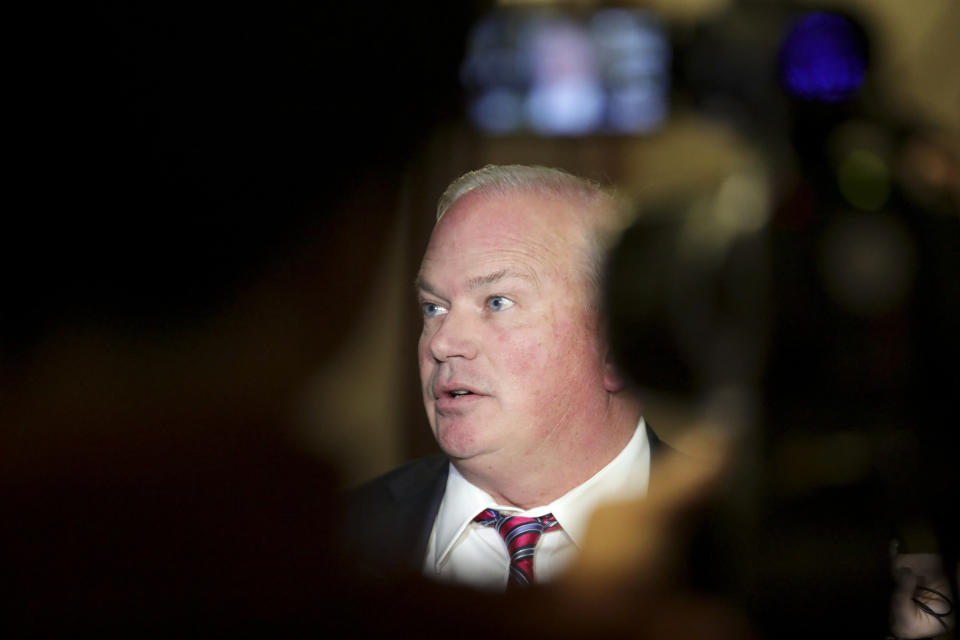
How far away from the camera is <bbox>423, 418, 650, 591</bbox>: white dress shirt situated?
97 centimetres

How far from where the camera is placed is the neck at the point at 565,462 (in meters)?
0.97

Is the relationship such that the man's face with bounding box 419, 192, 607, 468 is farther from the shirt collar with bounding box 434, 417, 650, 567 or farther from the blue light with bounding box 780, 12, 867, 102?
the blue light with bounding box 780, 12, 867, 102

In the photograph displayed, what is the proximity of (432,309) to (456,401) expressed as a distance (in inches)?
3.6

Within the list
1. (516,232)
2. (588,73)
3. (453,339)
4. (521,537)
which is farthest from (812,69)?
(521,537)

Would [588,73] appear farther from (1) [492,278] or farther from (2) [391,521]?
(2) [391,521]

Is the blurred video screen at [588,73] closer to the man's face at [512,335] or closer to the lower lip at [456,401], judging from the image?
the man's face at [512,335]

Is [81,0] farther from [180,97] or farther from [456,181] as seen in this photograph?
[456,181]

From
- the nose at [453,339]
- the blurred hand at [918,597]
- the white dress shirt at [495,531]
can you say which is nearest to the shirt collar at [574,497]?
the white dress shirt at [495,531]

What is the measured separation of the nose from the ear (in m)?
0.12

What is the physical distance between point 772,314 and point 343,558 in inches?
18.9

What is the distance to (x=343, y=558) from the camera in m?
1.03

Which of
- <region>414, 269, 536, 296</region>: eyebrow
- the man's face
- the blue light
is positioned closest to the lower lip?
Result: the man's face

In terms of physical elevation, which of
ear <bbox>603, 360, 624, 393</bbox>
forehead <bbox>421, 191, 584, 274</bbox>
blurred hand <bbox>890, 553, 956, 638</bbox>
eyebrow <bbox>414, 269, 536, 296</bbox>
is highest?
forehead <bbox>421, 191, 584, 274</bbox>

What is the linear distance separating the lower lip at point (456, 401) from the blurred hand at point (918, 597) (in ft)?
1.39
